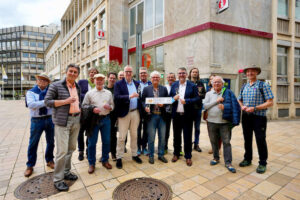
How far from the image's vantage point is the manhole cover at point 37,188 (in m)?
2.74

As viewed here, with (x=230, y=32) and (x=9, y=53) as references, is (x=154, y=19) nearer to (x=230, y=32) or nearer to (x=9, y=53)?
(x=230, y=32)

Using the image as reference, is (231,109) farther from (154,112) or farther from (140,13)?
(140,13)

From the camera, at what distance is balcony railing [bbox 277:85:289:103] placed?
1068cm

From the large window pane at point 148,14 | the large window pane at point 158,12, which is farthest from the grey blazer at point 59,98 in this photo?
the large window pane at point 148,14

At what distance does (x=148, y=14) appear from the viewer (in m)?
13.0

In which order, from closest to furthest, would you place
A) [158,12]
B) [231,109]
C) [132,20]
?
[231,109]
[158,12]
[132,20]

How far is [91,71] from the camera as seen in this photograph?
4.38 m

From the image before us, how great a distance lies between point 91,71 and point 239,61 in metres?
7.95

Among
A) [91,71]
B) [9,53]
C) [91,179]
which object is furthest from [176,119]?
[9,53]

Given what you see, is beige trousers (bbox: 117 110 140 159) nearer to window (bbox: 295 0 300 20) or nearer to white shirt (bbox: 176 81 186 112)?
white shirt (bbox: 176 81 186 112)

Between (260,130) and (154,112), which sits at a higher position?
(154,112)

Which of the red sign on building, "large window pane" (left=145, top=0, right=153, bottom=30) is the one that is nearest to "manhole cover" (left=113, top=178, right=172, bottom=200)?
the red sign on building

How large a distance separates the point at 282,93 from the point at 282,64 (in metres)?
1.87

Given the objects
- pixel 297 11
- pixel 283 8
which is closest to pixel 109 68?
pixel 283 8
